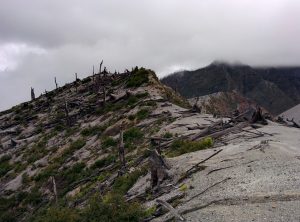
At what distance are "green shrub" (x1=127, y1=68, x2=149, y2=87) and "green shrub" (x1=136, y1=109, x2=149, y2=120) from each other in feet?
36.9

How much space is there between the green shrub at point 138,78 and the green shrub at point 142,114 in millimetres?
11260

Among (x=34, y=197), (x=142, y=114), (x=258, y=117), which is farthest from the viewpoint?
(x=142, y=114)

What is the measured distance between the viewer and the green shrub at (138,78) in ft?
182

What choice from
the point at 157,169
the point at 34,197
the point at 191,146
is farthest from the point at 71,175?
the point at 157,169

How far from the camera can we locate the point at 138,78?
5684 cm

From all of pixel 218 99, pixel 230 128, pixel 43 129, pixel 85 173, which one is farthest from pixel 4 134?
pixel 218 99

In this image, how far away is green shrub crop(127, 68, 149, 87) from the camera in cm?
5547

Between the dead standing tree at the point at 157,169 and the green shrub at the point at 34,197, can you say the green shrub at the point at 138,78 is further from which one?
the dead standing tree at the point at 157,169

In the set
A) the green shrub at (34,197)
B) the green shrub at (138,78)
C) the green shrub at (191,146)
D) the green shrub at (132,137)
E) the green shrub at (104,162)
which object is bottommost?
the green shrub at (34,197)

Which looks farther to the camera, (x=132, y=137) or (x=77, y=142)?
(x=77, y=142)

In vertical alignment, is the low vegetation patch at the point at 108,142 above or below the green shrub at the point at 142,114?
below

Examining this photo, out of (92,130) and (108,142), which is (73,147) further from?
(108,142)

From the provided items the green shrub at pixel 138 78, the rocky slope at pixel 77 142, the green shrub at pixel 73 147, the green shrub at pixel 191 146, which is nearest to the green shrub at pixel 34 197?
the rocky slope at pixel 77 142

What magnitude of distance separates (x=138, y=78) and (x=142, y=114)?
44.7 feet
